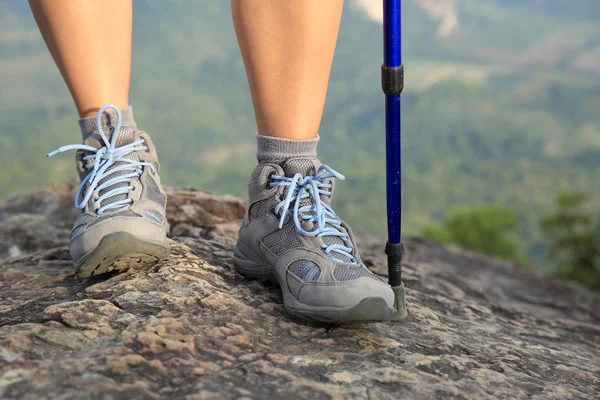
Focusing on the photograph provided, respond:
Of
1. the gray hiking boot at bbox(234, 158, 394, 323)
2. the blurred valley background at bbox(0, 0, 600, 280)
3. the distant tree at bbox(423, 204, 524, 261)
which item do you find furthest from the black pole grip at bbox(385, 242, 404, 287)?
the blurred valley background at bbox(0, 0, 600, 280)

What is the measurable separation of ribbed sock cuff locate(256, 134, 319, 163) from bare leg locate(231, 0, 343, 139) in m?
0.02

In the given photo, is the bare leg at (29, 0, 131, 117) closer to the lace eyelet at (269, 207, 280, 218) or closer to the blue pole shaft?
the lace eyelet at (269, 207, 280, 218)

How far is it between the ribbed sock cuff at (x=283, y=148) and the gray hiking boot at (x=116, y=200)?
1.72 ft

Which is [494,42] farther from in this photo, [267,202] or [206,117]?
[267,202]

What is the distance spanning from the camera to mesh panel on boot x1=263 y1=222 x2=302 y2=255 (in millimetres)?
2223

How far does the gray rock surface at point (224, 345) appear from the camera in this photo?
1.64 metres

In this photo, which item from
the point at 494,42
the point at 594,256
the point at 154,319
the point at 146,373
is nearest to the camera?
the point at 146,373

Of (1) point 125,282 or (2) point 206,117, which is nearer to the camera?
(1) point 125,282

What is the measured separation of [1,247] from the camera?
3768 mm

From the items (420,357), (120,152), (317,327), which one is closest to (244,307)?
(317,327)

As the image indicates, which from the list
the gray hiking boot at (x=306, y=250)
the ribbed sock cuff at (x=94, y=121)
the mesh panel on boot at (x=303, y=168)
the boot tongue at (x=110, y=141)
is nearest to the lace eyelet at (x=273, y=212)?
the gray hiking boot at (x=306, y=250)

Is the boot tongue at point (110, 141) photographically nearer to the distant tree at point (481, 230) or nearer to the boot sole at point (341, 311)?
the boot sole at point (341, 311)

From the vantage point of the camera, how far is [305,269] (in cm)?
212

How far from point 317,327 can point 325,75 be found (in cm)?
99
